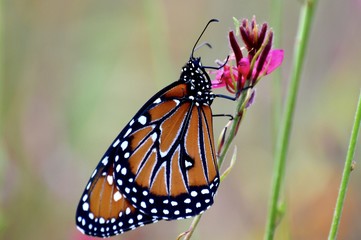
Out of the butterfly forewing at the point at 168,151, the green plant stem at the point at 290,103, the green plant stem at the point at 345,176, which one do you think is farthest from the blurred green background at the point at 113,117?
the green plant stem at the point at 345,176

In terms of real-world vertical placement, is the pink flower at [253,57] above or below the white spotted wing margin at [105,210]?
above

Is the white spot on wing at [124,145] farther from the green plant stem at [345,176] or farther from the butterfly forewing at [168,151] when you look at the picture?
the green plant stem at [345,176]

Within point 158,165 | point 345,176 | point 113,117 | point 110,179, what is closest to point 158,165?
point 158,165

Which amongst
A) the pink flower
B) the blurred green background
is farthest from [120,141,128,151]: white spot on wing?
the blurred green background

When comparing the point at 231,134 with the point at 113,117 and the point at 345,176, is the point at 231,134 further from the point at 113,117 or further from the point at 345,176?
the point at 113,117

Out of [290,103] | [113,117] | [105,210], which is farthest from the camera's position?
[113,117]

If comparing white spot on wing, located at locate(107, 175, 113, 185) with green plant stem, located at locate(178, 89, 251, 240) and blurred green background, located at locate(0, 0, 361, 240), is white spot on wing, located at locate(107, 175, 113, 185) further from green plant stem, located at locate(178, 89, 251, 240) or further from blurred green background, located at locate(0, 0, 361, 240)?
blurred green background, located at locate(0, 0, 361, 240)

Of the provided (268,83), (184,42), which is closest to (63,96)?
(184,42)
